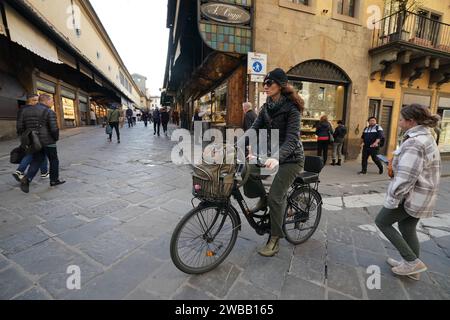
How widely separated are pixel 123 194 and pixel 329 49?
8.27 meters

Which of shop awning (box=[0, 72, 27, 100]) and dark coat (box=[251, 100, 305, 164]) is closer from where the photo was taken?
dark coat (box=[251, 100, 305, 164])

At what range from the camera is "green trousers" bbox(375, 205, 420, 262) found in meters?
2.14

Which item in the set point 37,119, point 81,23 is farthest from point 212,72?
point 81,23

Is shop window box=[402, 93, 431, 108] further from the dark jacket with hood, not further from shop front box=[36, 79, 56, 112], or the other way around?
shop front box=[36, 79, 56, 112]

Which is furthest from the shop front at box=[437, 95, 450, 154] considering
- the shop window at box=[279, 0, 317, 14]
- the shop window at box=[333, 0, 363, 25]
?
the shop window at box=[279, 0, 317, 14]

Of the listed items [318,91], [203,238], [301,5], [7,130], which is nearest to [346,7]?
[301,5]

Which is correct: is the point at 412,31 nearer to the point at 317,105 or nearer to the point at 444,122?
the point at 444,122

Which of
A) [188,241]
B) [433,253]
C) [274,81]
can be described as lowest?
[433,253]

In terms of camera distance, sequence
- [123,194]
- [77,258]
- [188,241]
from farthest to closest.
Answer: [123,194], [77,258], [188,241]

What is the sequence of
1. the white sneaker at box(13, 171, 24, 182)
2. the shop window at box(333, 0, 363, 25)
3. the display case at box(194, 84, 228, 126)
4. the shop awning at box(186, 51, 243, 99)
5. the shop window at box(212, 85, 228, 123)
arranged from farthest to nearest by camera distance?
the display case at box(194, 84, 228, 126)
the shop window at box(212, 85, 228, 123)
the shop window at box(333, 0, 363, 25)
the shop awning at box(186, 51, 243, 99)
the white sneaker at box(13, 171, 24, 182)

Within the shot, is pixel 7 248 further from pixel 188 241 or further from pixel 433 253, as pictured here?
pixel 433 253

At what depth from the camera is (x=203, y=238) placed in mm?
2271

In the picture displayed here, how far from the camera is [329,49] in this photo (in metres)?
8.44

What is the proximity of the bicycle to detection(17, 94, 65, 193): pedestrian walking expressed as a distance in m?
3.63
